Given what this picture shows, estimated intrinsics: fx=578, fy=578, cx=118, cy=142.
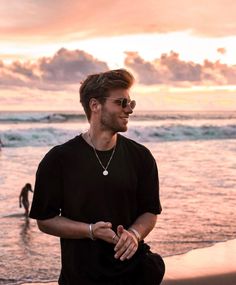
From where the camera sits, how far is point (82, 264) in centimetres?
305

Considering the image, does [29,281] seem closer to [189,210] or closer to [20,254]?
[20,254]

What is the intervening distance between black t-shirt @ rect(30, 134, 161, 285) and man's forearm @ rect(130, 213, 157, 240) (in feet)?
0.13

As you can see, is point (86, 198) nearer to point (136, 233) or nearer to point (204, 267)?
point (136, 233)

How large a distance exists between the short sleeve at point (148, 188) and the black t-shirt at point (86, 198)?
5 cm

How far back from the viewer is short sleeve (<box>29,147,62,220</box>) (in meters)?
3.08

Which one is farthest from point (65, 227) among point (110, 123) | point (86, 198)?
point (110, 123)

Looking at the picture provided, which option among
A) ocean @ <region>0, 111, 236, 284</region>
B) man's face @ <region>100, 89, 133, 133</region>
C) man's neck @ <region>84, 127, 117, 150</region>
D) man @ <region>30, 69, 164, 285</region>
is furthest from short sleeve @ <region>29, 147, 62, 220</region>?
ocean @ <region>0, 111, 236, 284</region>

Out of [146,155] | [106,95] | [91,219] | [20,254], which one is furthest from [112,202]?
[20,254]

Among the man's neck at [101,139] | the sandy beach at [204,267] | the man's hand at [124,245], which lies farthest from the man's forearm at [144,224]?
the sandy beach at [204,267]

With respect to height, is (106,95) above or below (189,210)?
above

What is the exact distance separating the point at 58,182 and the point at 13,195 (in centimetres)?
1101

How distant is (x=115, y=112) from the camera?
315 cm

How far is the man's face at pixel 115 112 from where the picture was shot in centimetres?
314

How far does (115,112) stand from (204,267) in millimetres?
4663
